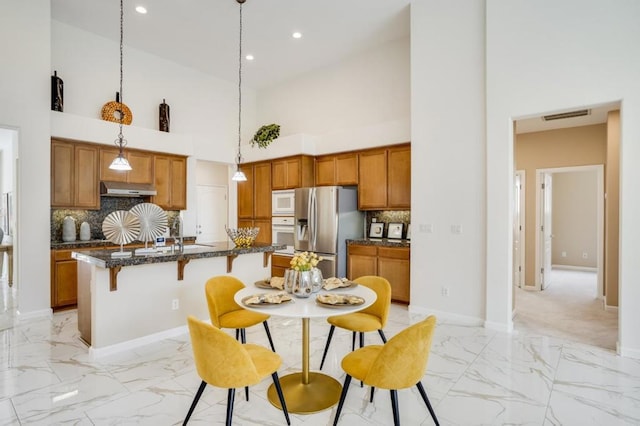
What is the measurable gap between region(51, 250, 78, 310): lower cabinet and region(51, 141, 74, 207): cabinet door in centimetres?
75

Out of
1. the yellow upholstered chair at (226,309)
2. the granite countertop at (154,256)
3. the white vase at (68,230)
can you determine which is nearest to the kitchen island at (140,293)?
the granite countertop at (154,256)

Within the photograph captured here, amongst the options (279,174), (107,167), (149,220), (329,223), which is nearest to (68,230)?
(107,167)

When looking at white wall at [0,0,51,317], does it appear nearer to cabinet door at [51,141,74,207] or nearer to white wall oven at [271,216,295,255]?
cabinet door at [51,141,74,207]

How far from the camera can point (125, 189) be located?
539cm

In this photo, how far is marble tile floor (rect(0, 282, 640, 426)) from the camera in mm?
2289

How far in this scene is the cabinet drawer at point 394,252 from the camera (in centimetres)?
497

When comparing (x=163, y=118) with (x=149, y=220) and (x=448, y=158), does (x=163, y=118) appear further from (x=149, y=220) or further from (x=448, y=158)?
(x=448, y=158)

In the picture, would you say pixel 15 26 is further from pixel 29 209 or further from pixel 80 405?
pixel 80 405

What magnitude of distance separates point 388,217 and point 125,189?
4.26 metres

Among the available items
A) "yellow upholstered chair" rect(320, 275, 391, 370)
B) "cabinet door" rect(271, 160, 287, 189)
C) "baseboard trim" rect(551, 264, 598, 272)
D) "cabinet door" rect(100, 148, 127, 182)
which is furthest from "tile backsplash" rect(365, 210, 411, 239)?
"baseboard trim" rect(551, 264, 598, 272)

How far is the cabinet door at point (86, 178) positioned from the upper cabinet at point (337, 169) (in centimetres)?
353

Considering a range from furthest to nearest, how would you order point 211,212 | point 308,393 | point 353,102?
point 211,212
point 353,102
point 308,393

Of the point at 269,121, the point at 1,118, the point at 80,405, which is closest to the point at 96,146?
the point at 1,118

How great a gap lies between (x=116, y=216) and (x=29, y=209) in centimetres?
190
